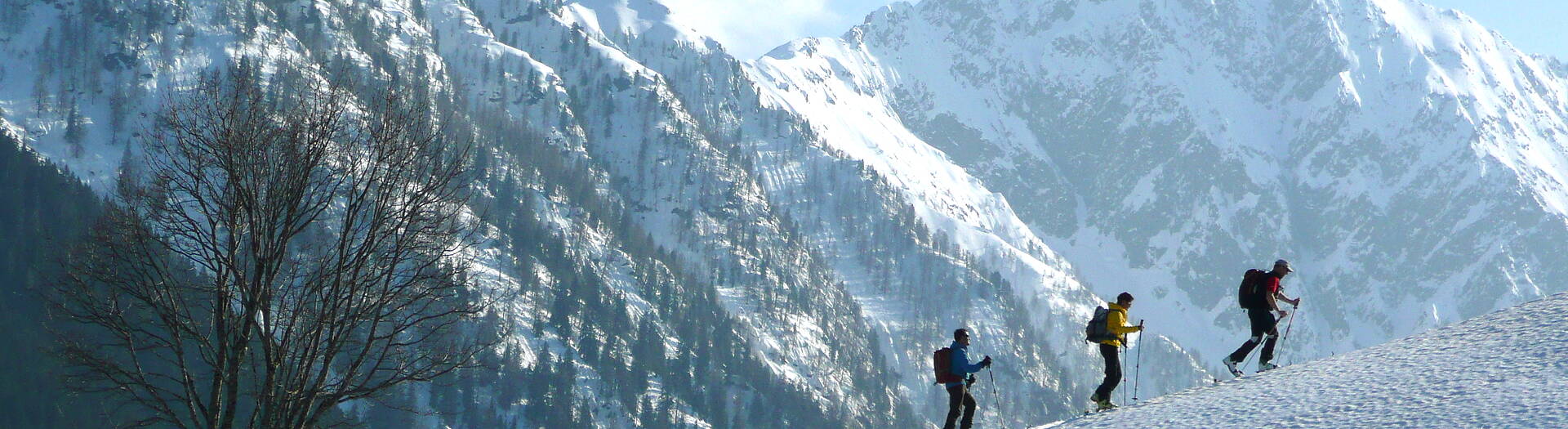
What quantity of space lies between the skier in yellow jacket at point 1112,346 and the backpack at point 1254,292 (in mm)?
1909

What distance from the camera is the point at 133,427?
16984mm

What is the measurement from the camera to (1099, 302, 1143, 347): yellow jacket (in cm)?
2023

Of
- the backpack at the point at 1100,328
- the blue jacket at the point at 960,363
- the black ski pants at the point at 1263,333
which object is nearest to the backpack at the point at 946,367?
the blue jacket at the point at 960,363

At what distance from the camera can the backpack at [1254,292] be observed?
69.2 ft

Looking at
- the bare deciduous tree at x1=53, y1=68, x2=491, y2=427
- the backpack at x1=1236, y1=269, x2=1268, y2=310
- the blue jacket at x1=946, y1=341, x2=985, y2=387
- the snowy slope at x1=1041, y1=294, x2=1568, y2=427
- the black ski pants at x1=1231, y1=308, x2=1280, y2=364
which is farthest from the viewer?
the backpack at x1=1236, y1=269, x2=1268, y2=310

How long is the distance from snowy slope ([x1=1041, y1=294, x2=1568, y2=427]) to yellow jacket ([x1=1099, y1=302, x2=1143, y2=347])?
107cm

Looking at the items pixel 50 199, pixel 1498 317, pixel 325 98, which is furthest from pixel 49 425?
pixel 1498 317

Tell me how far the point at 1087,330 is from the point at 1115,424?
2.60 meters

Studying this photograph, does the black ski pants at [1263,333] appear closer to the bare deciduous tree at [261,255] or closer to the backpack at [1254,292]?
the backpack at [1254,292]

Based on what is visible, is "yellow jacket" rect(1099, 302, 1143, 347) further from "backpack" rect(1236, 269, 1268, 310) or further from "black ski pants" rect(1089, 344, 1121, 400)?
"backpack" rect(1236, 269, 1268, 310)

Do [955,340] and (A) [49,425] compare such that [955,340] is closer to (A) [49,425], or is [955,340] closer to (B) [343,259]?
(B) [343,259]

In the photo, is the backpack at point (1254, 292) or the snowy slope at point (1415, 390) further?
the backpack at point (1254, 292)

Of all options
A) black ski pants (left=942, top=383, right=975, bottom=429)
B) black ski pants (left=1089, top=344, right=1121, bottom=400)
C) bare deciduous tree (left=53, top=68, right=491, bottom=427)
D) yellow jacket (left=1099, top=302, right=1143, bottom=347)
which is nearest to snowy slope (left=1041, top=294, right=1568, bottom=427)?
black ski pants (left=1089, top=344, right=1121, bottom=400)

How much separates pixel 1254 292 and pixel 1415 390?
4.29 meters
